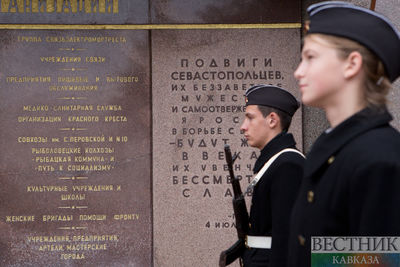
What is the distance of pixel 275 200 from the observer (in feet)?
10.5

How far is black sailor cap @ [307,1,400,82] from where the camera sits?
170 centimetres

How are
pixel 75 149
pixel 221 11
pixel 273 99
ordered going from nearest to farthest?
pixel 273 99 → pixel 75 149 → pixel 221 11

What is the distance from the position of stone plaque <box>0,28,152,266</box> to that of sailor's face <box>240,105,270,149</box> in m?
2.56

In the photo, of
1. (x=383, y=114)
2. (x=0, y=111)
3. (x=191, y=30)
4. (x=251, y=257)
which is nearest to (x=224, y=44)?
(x=191, y=30)

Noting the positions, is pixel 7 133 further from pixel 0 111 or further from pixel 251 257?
pixel 251 257

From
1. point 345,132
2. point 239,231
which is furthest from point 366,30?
point 239,231

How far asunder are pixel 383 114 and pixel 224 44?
4.71 meters

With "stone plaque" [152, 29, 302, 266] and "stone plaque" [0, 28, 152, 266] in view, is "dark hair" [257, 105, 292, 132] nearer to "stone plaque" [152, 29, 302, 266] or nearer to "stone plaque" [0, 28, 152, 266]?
"stone plaque" [152, 29, 302, 266]

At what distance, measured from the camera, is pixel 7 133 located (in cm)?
610

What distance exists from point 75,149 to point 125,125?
0.57 meters
